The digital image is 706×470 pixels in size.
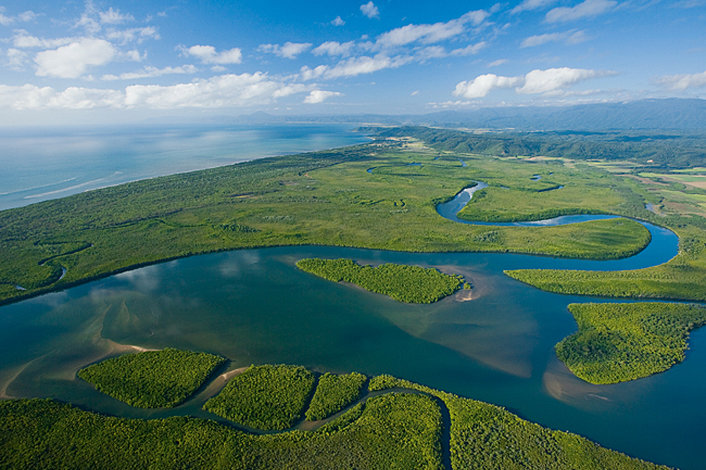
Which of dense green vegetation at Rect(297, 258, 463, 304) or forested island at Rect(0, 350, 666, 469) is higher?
dense green vegetation at Rect(297, 258, 463, 304)

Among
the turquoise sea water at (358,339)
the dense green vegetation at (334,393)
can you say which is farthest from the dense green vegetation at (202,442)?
the turquoise sea water at (358,339)

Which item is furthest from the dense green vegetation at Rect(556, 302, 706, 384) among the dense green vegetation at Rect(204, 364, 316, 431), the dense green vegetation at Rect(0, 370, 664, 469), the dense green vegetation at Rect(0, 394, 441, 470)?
the dense green vegetation at Rect(204, 364, 316, 431)

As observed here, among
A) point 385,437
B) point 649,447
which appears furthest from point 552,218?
point 385,437

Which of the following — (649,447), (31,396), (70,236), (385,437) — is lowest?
(649,447)

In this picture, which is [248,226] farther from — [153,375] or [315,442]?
[315,442]

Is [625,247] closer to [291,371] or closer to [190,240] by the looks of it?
[291,371]

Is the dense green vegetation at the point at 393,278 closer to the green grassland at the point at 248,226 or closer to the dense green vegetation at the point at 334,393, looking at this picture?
the green grassland at the point at 248,226

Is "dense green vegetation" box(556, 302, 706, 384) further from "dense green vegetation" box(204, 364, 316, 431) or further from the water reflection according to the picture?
"dense green vegetation" box(204, 364, 316, 431)
